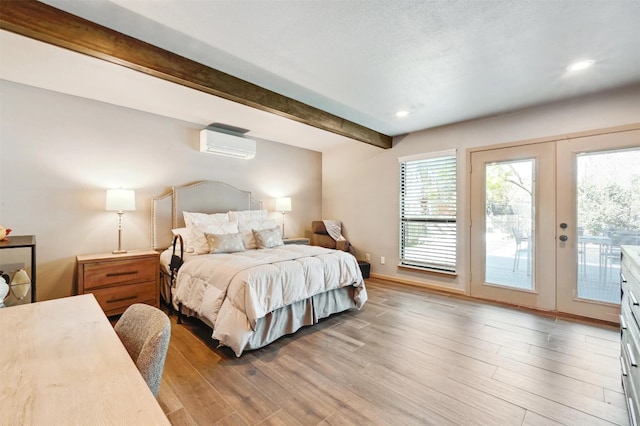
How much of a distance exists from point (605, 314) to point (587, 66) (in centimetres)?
259

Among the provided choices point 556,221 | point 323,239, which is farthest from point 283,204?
point 556,221

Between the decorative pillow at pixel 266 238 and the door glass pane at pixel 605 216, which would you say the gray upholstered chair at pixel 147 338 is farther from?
the door glass pane at pixel 605 216

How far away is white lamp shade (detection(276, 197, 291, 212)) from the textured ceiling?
2297 millimetres

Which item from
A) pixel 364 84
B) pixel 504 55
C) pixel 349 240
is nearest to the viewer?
pixel 504 55

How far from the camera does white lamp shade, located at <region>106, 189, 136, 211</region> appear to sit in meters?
3.23

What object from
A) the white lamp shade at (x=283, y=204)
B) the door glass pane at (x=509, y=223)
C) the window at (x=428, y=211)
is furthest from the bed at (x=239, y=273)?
the door glass pane at (x=509, y=223)

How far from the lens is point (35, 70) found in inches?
105

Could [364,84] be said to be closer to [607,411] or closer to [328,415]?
[328,415]

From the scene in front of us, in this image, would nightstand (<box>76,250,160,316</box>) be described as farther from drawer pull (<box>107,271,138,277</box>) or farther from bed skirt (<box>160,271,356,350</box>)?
bed skirt (<box>160,271,356,350</box>)

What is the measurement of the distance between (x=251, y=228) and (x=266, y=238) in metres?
0.35

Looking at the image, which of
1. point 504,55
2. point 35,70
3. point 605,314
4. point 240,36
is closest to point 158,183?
point 35,70

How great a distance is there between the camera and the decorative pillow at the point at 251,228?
393 cm

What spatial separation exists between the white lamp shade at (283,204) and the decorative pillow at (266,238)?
114 centimetres

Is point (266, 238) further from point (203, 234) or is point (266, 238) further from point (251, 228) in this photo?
point (203, 234)
